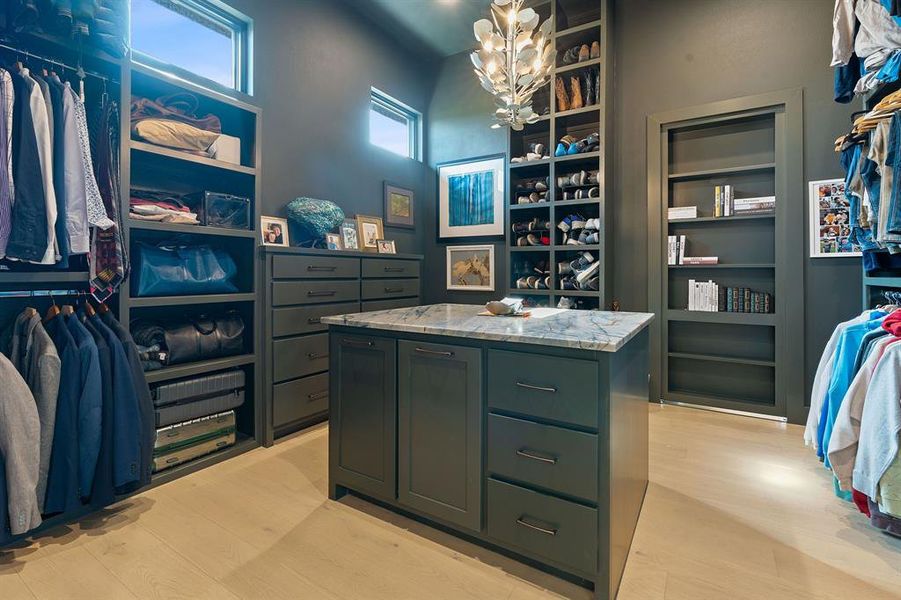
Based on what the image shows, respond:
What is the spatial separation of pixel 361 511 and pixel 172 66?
279 centimetres

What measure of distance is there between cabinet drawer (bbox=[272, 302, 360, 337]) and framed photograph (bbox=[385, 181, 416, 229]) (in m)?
1.42

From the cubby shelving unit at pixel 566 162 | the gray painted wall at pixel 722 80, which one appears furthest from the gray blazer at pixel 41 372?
the gray painted wall at pixel 722 80

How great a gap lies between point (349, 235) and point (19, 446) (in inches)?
99.9

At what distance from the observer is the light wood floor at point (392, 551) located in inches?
60.1

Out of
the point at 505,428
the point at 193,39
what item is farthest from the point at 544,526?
the point at 193,39

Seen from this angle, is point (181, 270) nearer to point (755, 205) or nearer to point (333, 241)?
point (333, 241)

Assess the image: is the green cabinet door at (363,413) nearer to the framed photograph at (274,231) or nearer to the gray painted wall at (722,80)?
the framed photograph at (274,231)

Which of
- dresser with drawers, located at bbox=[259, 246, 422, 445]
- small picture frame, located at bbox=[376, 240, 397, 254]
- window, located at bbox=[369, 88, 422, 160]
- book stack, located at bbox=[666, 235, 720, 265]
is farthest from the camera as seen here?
window, located at bbox=[369, 88, 422, 160]

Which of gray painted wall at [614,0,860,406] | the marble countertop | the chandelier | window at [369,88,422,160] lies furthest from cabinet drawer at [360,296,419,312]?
the chandelier

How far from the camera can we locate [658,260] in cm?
371

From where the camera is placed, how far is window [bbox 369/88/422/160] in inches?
171

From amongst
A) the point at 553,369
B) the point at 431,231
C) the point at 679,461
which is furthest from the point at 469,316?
the point at 431,231

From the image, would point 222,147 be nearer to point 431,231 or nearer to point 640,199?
point 431,231

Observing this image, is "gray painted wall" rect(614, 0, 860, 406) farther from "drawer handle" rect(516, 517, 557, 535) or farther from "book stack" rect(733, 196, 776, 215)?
"drawer handle" rect(516, 517, 557, 535)
